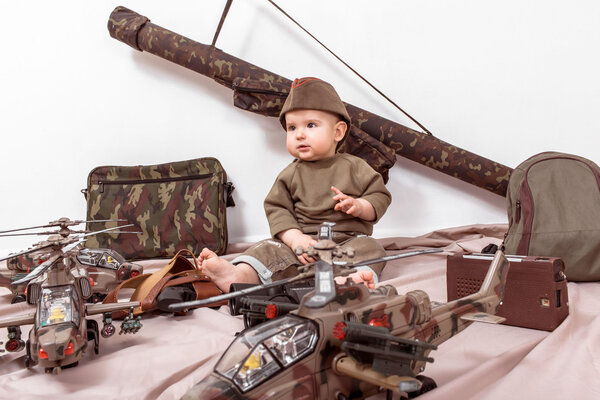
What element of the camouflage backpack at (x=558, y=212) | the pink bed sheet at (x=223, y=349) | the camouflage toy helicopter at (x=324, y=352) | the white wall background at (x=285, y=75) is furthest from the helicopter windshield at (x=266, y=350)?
the white wall background at (x=285, y=75)

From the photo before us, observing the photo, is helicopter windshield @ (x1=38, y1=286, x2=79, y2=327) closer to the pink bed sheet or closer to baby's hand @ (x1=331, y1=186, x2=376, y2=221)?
the pink bed sheet

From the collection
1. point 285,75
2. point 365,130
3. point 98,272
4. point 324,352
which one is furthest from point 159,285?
point 285,75

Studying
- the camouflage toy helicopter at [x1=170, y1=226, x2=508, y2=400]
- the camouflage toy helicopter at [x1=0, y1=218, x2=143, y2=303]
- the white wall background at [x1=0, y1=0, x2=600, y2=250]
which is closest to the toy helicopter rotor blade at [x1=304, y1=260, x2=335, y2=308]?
the camouflage toy helicopter at [x1=170, y1=226, x2=508, y2=400]

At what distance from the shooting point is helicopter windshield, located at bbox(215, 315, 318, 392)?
1.65 feet

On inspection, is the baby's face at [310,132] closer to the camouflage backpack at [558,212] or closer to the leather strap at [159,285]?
the leather strap at [159,285]

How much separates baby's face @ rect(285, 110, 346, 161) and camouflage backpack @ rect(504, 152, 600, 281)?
53 centimetres

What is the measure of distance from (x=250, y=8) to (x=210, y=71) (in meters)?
0.32

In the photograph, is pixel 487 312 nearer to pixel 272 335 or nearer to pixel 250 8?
pixel 272 335

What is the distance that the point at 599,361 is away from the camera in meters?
0.73

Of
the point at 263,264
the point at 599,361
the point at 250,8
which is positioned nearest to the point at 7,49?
the point at 250,8

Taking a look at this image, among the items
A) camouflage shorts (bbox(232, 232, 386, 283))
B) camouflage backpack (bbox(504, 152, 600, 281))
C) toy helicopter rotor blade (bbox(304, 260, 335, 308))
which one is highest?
camouflage backpack (bbox(504, 152, 600, 281))

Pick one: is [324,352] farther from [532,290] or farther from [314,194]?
[314,194]

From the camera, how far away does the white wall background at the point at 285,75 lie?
5.61 ft

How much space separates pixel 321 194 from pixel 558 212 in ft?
1.99
